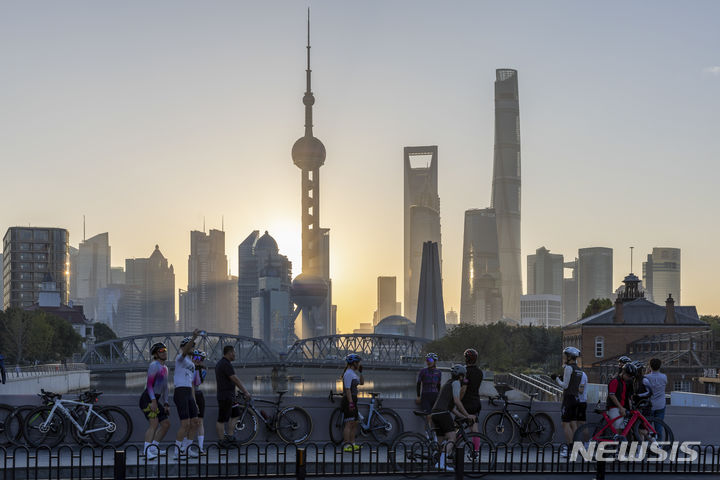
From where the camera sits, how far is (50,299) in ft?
588

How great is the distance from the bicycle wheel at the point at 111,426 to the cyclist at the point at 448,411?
22.0 ft

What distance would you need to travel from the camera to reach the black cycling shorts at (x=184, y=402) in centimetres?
1825

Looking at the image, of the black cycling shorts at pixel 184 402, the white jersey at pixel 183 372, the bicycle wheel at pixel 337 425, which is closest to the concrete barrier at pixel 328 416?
the bicycle wheel at pixel 337 425

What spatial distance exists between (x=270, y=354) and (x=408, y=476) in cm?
16000

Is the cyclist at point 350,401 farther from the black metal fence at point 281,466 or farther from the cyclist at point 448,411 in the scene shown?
the cyclist at point 448,411

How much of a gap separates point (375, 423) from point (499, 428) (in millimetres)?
2757

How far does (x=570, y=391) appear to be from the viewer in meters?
19.2

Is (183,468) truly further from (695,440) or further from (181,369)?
(695,440)

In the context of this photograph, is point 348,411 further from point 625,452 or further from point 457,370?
point 625,452

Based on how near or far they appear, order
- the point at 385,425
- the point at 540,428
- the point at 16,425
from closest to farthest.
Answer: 1. the point at 16,425
2. the point at 385,425
3. the point at 540,428

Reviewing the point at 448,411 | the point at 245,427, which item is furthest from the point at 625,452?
the point at 245,427

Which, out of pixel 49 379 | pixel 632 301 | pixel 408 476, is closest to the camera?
pixel 408 476

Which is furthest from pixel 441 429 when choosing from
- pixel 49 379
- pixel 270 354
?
pixel 270 354

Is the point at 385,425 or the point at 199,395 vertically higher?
the point at 199,395
